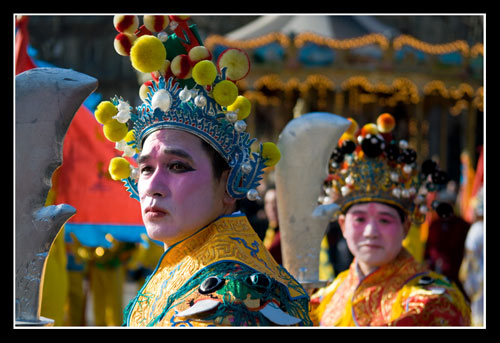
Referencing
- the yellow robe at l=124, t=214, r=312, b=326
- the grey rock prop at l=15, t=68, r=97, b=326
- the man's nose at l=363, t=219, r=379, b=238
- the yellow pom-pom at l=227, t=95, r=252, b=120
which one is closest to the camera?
the grey rock prop at l=15, t=68, r=97, b=326

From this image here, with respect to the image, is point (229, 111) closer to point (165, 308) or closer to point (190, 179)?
point (190, 179)

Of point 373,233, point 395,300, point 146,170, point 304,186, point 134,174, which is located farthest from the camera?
point 373,233

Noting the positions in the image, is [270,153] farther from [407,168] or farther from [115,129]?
[407,168]

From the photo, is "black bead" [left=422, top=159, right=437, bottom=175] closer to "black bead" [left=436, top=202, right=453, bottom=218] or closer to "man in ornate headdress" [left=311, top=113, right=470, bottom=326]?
"man in ornate headdress" [left=311, top=113, right=470, bottom=326]

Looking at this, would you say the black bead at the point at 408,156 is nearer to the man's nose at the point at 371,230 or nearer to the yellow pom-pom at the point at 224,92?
the man's nose at the point at 371,230

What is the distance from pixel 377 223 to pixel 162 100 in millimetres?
2493

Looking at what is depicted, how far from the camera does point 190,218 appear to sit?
338 cm

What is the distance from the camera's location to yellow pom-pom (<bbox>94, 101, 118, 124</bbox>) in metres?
3.60

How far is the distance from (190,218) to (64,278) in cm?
269

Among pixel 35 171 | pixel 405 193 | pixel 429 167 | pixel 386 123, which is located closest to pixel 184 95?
pixel 35 171

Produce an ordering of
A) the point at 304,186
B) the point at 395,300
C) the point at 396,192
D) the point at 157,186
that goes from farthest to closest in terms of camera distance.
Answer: the point at 396,192, the point at 395,300, the point at 304,186, the point at 157,186

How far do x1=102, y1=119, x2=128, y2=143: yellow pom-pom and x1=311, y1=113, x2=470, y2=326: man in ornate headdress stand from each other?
223 cm

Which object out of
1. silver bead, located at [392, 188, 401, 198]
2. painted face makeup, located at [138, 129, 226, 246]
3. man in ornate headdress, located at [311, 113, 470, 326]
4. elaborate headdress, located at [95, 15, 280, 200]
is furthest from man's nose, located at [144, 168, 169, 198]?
silver bead, located at [392, 188, 401, 198]

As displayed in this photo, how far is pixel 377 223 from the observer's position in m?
5.48
